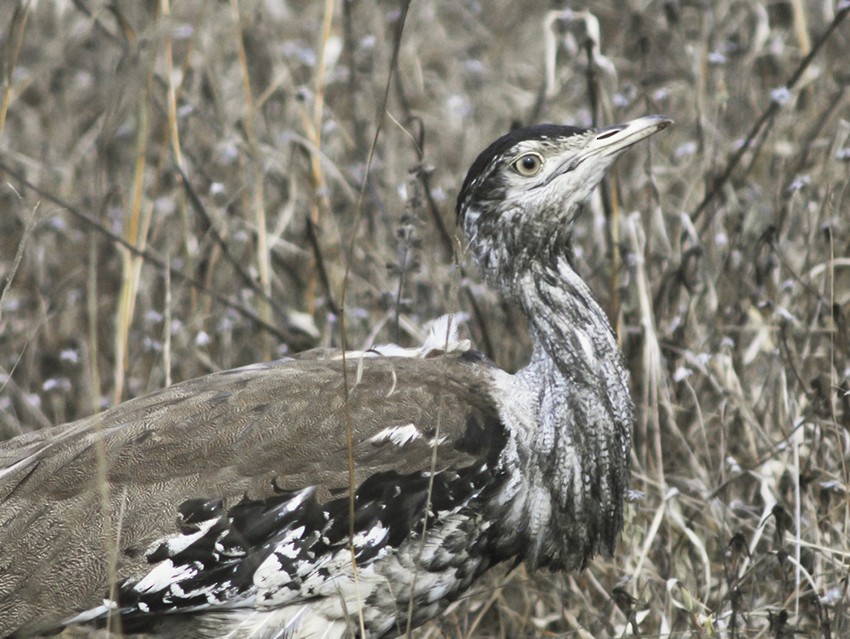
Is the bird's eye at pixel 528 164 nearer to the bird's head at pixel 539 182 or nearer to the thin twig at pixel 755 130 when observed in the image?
the bird's head at pixel 539 182

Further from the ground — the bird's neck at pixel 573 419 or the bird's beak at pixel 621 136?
the bird's beak at pixel 621 136

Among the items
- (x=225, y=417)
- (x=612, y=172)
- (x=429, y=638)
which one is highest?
(x=612, y=172)

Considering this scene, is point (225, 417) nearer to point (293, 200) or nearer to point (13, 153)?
point (293, 200)

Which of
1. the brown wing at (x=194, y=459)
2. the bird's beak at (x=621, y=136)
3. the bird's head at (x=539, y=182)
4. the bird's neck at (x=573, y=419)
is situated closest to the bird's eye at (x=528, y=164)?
the bird's head at (x=539, y=182)

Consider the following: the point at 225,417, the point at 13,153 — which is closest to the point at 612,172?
the point at 225,417

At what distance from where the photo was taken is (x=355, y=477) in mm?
3221

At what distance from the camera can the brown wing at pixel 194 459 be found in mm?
3135

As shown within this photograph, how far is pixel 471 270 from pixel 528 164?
1530 mm

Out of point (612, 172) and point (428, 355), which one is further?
point (612, 172)

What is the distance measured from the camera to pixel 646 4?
19.8 ft

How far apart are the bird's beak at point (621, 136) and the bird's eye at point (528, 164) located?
0.40 feet

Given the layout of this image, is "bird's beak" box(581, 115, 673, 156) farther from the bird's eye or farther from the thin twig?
the thin twig

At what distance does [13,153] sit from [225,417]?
2.82 m

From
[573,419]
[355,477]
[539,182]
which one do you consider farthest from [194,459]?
[539,182]
